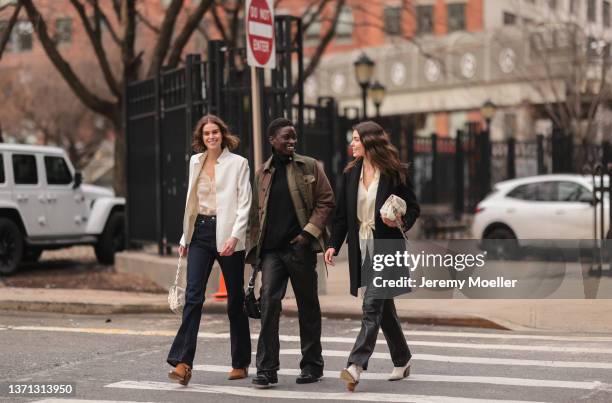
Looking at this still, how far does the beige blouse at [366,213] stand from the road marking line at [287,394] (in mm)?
1000

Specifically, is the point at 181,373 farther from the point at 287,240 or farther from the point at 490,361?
the point at 490,361

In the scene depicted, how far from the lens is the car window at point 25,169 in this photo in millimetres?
17797

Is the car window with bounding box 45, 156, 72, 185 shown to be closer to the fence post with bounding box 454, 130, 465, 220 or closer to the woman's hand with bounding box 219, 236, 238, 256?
the woman's hand with bounding box 219, 236, 238, 256

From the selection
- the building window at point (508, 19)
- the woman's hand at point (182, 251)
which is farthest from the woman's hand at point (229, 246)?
the building window at point (508, 19)

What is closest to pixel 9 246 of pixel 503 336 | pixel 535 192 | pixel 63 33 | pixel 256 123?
pixel 256 123

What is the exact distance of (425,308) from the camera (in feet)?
40.5

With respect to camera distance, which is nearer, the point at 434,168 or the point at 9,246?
the point at 9,246

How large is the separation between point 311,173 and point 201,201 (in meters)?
0.87

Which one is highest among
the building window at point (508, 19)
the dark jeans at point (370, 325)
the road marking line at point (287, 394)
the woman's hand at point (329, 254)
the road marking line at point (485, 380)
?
the building window at point (508, 19)

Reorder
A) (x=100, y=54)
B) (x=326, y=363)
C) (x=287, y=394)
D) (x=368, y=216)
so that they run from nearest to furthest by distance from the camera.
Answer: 1. (x=287, y=394)
2. (x=368, y=216)
3. (x=326, y=363)
4. (x=100, y=54)

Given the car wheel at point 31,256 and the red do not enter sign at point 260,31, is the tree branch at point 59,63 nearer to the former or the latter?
the car wheel at point 31,256

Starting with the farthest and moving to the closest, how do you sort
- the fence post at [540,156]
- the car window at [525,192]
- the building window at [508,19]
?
1. the building window at [508,19]
2. the fence post at [540,156]
3. the car window at [525,192]

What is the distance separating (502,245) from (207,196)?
10.9 metres

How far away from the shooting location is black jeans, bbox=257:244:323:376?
26.2ft
